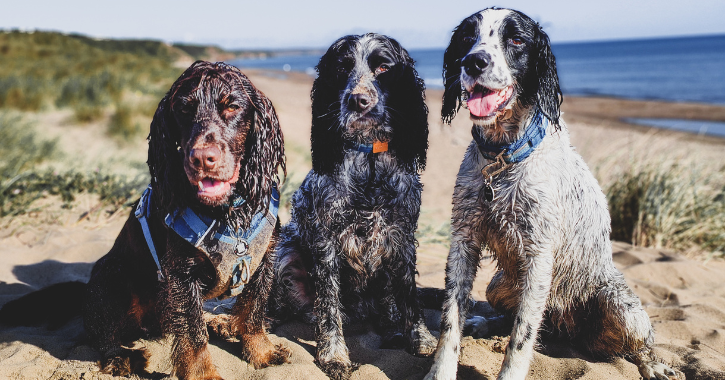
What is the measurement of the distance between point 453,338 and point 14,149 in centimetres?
678

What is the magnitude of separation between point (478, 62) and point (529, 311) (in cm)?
133

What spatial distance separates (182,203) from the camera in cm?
262

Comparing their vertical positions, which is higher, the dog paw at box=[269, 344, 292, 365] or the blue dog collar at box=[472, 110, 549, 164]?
the blue dog collar at box=[472, 110, 549, 164]

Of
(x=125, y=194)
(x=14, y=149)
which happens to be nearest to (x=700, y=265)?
(x=125, y=194)

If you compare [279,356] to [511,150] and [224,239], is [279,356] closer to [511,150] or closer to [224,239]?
[224,239]

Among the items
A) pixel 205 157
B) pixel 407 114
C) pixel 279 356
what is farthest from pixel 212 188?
pixel 407 114

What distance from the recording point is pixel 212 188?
248cm

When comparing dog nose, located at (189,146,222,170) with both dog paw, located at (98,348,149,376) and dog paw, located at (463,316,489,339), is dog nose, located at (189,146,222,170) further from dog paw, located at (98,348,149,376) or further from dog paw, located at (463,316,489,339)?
dog paw, located at (463,316,489,339)

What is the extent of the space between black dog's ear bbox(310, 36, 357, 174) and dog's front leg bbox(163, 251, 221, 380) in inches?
39.4

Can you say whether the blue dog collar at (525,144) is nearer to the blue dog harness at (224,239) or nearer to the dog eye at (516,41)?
the dog eye at (516,41)

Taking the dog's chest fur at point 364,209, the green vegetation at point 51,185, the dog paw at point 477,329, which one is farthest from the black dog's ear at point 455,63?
the green vegetation at point 51,185

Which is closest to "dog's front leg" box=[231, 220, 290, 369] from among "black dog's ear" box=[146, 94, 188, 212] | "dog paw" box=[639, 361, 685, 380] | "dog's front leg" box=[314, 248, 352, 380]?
"dog's front leg" box=[314, 248, 352, 380]

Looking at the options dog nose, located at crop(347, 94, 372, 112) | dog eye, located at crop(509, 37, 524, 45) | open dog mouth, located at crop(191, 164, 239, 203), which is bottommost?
open dog mouth, located at crop(191, 164, 239, 203)

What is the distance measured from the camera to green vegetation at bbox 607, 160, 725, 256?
5410 millimetres
